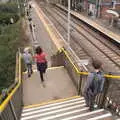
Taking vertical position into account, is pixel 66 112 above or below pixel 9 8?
above

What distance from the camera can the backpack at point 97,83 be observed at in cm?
458

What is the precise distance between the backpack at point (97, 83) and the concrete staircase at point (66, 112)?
57cm

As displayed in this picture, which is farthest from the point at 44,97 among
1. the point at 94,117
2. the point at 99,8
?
the point at 99,8

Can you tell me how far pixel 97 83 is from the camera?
4.72 m

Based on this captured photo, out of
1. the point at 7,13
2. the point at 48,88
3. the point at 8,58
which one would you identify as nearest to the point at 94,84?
the point at 48,88

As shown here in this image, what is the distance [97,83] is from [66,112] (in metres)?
1.23

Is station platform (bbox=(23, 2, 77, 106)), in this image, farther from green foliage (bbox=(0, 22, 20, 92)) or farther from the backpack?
green foliage (bbox=(0, 22, 20, 92))

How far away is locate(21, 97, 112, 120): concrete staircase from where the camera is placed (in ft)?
15.4

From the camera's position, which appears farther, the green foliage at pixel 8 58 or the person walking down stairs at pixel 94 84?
the green foliage at pixel 8 58

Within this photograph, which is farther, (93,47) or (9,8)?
(9,8)

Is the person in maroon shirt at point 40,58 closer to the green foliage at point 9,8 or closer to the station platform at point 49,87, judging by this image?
the station platform at point 49,87

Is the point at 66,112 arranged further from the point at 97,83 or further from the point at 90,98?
the point at 97,83

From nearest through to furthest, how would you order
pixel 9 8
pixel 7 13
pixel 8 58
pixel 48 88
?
pixel 48 88 < pixel 8 58 < pixel 7 13 < pixel 9 8

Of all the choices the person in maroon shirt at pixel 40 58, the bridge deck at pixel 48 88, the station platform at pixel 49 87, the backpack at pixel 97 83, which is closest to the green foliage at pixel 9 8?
the station platform at pixel 49 87
